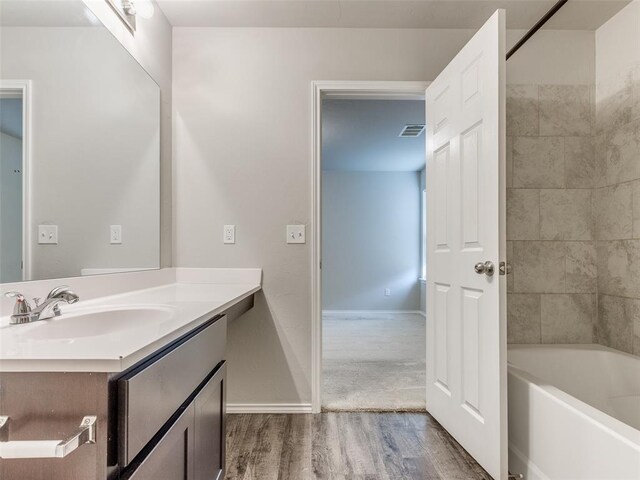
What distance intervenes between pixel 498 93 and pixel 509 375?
1219 millimetres

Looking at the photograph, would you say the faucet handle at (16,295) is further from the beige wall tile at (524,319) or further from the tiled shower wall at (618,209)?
the tiled shower wall at (618,209)

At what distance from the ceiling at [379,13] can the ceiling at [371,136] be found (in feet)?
3.30

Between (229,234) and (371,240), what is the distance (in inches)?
164

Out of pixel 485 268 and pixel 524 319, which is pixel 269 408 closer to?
pixel 485 268

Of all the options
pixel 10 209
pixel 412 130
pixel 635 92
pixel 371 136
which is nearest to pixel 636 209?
pixel 635 92

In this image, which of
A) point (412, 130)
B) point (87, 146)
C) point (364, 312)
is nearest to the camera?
point (87, 146)

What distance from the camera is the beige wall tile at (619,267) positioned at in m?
1.89

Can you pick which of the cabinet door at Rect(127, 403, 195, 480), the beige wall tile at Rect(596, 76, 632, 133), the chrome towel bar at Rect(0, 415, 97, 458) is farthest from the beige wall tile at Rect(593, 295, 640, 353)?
the chrome towel bar at Rect(0, 415, 97, 458)

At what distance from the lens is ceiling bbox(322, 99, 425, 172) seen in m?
3.49

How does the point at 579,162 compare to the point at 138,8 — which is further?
the point at 579,162

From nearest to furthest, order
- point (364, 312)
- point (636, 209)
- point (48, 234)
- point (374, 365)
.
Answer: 1. point (48, 234)
2. point (636, 209)
3. point (374, 365)
4. point (364, 312)

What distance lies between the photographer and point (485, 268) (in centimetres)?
152

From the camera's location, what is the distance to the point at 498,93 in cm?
146

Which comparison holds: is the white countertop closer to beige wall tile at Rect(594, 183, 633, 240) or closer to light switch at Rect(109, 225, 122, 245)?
light switch at Rect(109, 225, 122, 245)
